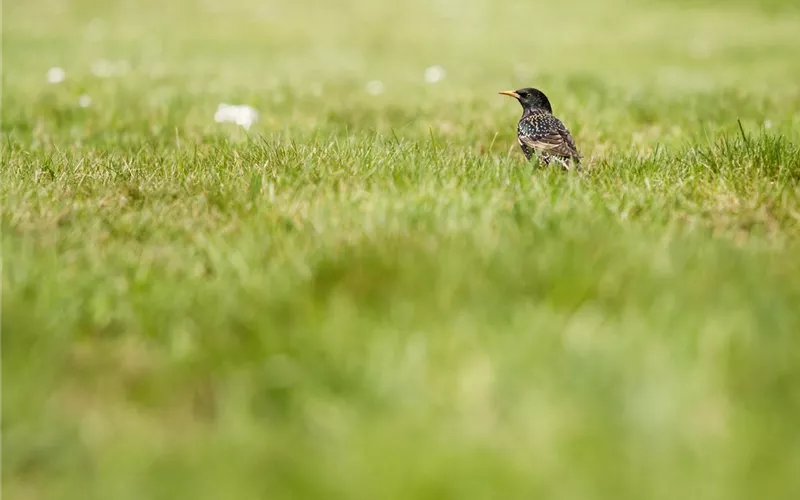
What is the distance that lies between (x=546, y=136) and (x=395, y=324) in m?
3.43

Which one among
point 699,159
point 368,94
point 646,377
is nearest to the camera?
point 646,377

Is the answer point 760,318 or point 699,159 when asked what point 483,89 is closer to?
point 699,159

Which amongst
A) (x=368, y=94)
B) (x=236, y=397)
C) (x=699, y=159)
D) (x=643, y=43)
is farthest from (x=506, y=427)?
(x=643, y=43)

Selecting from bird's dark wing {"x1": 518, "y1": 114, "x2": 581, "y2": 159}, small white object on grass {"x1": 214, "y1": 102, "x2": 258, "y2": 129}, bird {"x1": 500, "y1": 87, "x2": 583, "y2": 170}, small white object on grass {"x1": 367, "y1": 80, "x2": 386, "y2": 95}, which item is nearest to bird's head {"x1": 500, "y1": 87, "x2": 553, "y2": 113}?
bird {"x1": 500, "y1": 87, "x2": 583, "y2": 170}

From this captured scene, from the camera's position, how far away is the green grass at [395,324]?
1.98m

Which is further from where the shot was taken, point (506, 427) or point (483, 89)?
point (483, 89)

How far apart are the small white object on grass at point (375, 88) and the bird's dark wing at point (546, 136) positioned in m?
4.63

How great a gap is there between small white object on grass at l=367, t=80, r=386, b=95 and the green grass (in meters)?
4.53

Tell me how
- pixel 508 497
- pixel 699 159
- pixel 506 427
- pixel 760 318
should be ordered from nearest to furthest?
pixel 508 497
pixel 506 427
pixel 760 318
pixel 699 159

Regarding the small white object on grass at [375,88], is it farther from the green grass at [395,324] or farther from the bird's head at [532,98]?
the green grass at [395,324]

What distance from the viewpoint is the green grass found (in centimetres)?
198

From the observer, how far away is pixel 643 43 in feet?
65.1

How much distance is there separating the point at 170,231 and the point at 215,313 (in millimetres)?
1128

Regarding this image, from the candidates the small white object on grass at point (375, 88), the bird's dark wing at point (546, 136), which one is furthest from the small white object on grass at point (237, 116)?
the bird's dark wing at point (546, 136)
